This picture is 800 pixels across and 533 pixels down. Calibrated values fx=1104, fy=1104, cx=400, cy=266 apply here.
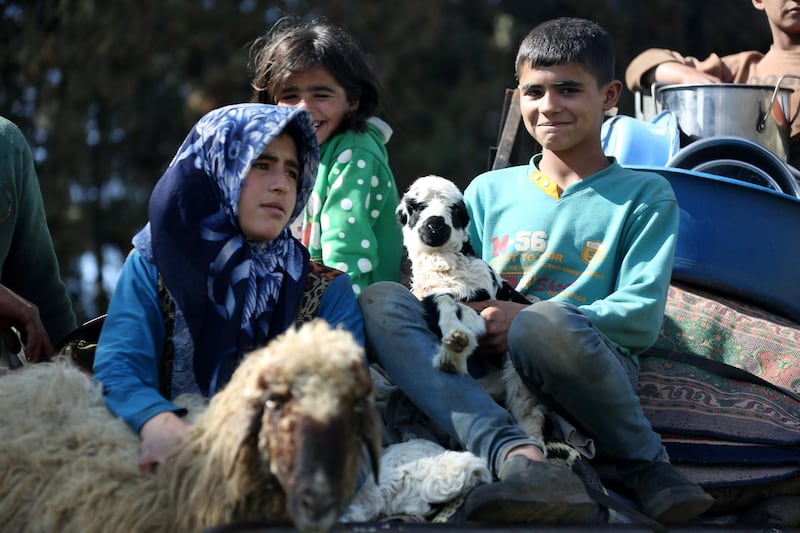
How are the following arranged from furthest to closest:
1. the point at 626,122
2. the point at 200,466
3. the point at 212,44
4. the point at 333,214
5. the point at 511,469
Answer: the point at 212,44
the point at 626,122
the point at 333,214
the point at 511,469
the point at 200,466

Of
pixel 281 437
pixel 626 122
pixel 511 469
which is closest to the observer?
pixel 281 437

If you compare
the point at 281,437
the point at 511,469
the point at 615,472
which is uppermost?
the point at 281,437

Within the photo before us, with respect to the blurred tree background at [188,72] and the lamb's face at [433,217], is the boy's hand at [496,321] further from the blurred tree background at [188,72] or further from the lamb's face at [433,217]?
the blurred tree background at [188,72]

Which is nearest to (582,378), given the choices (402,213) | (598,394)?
(598,394)

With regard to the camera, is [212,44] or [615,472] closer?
[615,472]

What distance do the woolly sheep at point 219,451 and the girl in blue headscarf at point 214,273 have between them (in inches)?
7.2

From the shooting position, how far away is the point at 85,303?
10836 mm

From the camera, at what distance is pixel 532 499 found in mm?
2566

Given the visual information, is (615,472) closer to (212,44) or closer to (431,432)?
(431,432)

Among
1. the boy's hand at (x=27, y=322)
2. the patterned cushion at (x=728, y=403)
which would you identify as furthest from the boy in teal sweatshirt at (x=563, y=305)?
the boy's hand at (x=27, y=322)

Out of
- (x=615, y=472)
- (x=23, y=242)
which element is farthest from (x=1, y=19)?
(x=615, y=472)

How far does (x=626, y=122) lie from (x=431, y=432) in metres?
1.87

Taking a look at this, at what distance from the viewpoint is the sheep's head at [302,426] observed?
2.23m

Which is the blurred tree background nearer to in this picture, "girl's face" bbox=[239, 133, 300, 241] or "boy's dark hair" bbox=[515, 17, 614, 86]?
"boy's dark hair" bbox=[515, 17, 614, 86]
